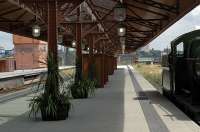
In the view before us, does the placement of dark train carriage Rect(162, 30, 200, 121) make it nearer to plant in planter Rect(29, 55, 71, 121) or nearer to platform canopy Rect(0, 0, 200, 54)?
platform canopy Rect(0, 0, 200, 54)

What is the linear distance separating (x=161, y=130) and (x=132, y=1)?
1109cm

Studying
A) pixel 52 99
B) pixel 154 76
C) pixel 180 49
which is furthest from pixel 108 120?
pixel 154 76

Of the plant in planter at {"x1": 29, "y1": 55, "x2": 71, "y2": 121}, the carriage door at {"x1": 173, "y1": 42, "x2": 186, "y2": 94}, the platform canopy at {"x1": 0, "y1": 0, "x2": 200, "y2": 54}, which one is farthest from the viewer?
the platform canopy at {"x1": 0, "y1": 0, "x2": 200, "y2": 54}

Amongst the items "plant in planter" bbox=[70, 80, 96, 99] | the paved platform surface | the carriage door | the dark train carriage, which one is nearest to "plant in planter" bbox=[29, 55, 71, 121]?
the paved platform surface

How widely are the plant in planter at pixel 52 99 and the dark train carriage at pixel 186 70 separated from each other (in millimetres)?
3408

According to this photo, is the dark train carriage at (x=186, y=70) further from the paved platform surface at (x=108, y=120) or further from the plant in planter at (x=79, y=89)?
the plant in planter at (x=79, y=89)

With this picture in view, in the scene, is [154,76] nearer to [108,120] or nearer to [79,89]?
[79,89]

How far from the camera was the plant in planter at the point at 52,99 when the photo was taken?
1282 centimetres

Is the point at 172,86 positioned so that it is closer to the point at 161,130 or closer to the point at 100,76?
the point at 161,130

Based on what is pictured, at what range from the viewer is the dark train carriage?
46.8ft

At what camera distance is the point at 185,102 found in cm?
1523

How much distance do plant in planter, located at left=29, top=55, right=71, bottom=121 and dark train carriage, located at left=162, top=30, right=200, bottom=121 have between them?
3.41 m

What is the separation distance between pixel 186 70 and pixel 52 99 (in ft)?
14.8

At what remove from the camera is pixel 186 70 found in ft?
50.9
